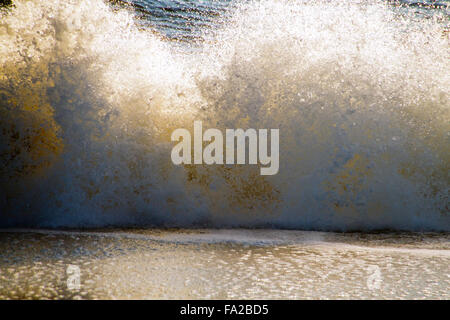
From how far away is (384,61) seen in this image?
261cm

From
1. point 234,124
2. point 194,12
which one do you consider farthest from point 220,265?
point 194,12

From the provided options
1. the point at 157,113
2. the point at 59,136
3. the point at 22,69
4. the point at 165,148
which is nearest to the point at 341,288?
the point at 165,148

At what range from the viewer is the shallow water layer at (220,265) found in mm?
1349

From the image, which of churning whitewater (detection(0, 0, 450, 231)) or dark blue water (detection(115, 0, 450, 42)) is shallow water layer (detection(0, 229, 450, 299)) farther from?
dark blue water (detection(115, 0, 450, 42))

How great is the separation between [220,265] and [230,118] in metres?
1.12

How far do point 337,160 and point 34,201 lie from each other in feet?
5.17

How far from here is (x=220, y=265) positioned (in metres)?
1.61

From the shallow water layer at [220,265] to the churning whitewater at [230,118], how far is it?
22 cm

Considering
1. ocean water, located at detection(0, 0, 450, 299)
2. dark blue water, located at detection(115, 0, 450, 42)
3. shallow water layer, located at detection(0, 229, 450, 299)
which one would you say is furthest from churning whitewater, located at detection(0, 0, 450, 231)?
dark blue water, located at detection(115, 0, 450, 42)

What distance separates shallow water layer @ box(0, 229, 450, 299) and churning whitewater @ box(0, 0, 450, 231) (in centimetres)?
22

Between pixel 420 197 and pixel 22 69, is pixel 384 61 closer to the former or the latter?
pixel 420 197

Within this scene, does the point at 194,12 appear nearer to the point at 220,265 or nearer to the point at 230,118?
the point at 230,118

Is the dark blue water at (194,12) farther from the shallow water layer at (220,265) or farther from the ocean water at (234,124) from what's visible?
the shallow water layer at (220,265)
